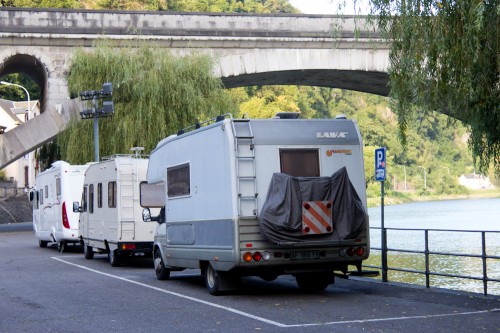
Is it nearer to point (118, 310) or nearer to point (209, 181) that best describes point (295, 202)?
point (209, 181)

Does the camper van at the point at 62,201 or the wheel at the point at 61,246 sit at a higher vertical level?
the camper van at the point at 62,201

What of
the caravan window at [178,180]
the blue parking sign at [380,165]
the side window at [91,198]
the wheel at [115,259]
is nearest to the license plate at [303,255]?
the caravan window at [178,180]

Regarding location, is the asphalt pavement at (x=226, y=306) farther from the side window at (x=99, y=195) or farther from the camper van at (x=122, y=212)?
the side window at (x=99, y=195)

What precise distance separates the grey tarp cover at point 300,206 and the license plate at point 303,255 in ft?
0.85

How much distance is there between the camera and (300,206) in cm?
1365

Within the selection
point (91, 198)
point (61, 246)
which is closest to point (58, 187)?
point (61, 246)

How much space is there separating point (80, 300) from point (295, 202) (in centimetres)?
375

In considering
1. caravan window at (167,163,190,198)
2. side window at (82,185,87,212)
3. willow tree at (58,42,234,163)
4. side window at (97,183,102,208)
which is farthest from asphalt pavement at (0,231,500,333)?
willow tree at (58,42,234,163)

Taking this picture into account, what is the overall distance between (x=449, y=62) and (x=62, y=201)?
17.1 metres

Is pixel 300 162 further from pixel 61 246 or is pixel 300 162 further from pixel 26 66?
pixel 26 66

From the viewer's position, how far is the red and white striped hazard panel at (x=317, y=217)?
1366cm

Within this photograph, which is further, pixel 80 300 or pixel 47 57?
pixel 47 57

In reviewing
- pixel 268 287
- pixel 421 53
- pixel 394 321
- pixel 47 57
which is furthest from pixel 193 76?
pixel 394 321

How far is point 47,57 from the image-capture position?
4106 cm
